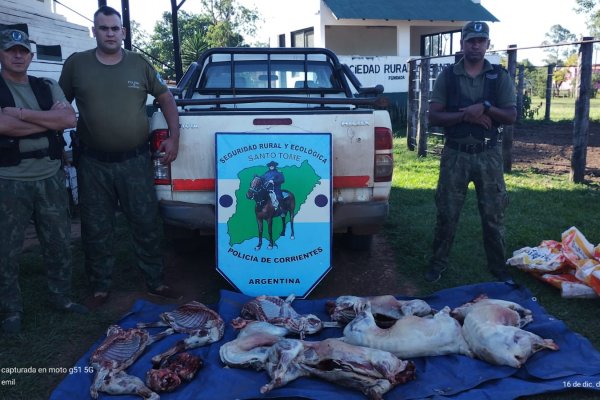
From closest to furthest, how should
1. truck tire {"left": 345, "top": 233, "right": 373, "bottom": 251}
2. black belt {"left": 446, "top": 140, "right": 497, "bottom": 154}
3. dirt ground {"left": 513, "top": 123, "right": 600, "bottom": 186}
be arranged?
black belt {"left": 446, "top": 140, "right": 497, "bottom": 154} → truck tire {"left": 345, "top": 233, "right": 373, "bottom": 251} → dirt ground {"left": 513, "top": 123, "right": 600, "bottom": 186}

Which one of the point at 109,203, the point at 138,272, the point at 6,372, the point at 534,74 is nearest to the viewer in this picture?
the point at 6,372

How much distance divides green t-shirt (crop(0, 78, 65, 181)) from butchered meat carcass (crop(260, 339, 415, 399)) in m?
2.13

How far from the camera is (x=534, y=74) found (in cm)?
3512

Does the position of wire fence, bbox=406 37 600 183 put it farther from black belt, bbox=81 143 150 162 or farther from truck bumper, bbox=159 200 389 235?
black belt, bbox=81 143 150 162

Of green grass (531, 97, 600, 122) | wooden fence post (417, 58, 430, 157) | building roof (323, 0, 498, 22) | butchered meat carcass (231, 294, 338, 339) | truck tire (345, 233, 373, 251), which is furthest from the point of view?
building roof (323, 0, 498, 22)

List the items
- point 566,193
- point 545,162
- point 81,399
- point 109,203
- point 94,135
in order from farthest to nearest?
point 545,162
point 566,193
point 109,203
point 94,135
point 81,399

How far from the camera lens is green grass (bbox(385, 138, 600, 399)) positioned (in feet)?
14.3

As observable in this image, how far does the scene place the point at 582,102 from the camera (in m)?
7.86

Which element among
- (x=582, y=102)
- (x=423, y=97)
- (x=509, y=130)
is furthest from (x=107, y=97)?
(x=423, y=97)

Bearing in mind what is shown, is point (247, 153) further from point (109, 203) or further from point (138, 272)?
point (138, 272)

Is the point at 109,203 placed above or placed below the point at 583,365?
above

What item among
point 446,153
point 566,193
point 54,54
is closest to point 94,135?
point 446,153

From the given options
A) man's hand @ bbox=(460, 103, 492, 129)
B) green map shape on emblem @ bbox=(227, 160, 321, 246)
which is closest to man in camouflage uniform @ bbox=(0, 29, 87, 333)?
green map shape on emblem @ bbox=(227, 160, 321, 246)

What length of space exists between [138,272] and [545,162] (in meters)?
8.09
